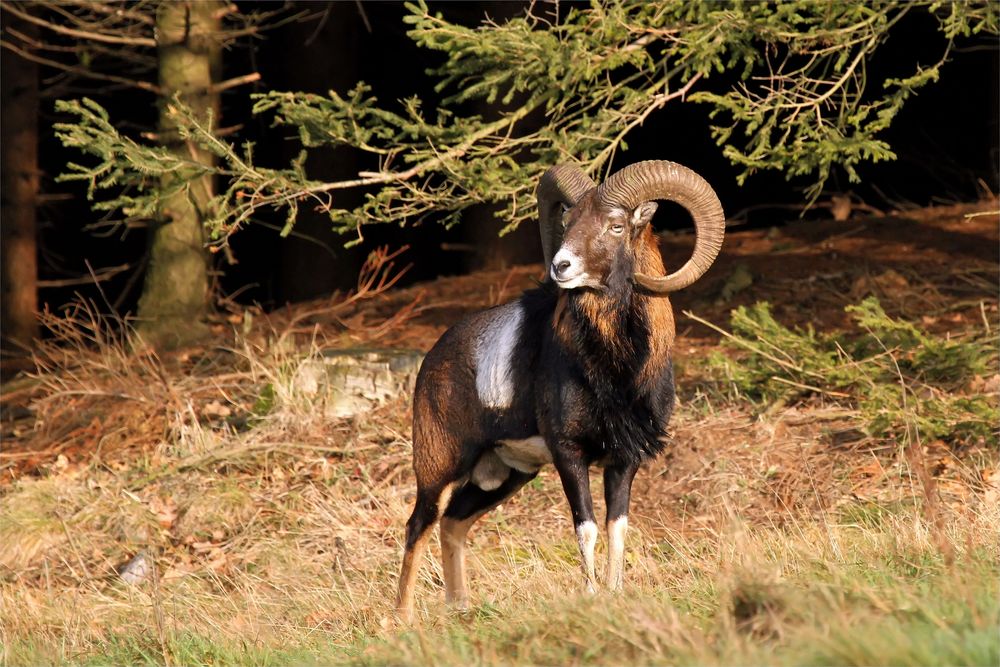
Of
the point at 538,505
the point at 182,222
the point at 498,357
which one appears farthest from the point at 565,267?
the point at 182,222

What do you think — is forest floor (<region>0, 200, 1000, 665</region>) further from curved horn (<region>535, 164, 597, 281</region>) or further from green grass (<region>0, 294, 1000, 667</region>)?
curved horn (<region>535, 164, 597, 281</region>)

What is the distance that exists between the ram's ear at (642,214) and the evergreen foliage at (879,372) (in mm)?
2014

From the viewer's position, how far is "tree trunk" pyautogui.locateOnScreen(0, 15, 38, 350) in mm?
16281

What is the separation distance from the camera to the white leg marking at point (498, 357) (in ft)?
24.2

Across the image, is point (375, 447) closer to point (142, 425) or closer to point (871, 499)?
point (142, 425)

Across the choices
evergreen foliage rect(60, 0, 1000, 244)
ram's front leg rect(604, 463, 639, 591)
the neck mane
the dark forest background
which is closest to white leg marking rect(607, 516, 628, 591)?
ram's front leg rect(604, 463, 639, 591)

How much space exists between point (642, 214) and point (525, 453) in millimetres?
1511

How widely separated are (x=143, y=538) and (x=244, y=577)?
4.47 feet

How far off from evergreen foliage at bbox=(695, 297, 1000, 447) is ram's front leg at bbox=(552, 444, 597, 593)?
2.41 meters

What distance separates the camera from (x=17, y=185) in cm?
1631

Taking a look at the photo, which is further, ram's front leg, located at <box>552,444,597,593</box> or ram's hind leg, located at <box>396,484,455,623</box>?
ram's hind leg, located at <box>396,484,455,623</box>

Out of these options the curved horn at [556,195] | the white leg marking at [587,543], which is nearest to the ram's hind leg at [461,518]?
the white leg marking at [587,543]

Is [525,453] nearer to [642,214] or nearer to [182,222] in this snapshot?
[642,214]

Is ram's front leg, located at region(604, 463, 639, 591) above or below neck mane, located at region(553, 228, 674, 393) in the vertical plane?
below
